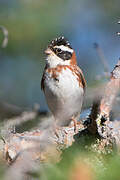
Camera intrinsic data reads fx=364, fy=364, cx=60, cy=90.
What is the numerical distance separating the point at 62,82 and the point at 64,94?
15cm

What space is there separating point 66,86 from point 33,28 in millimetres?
2437

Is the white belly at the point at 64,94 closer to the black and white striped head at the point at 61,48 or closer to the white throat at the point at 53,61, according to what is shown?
the white throat at the point at 53,61

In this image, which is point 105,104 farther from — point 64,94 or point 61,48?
point 61,48

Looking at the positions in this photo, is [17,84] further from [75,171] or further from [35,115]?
[75,171]

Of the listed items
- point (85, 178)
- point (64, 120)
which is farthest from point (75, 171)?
point (64, 120)

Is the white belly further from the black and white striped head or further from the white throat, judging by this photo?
the black and white striped head

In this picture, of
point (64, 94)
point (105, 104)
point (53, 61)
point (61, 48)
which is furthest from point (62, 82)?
point (105, 104)

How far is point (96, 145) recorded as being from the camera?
2.60 metres

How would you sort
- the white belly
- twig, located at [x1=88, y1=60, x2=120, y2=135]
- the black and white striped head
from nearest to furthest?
twig, located at [x1=88, y1=60, x2=120, y2=135]
the white belly
the black and white striped head

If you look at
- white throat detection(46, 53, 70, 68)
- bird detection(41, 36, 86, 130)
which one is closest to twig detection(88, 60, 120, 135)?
bird detection(41, 36, 86, 130)

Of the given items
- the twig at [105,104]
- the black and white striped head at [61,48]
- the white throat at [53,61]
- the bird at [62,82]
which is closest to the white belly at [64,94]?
the bird at [62,82]

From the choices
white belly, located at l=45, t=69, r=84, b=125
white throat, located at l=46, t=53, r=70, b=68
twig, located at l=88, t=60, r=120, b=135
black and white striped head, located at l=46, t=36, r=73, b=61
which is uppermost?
black and white striped head, located at l=46, t=36, r=73, b=61

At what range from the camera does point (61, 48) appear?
4281 millimetres

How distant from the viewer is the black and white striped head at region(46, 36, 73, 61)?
167 inches
